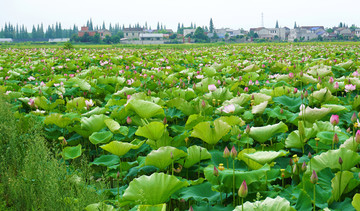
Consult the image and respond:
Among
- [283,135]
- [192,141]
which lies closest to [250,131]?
[283,135]

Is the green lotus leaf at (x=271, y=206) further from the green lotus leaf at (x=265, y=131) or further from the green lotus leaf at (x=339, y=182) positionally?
the green lotus leaf at (x=265, y=131)

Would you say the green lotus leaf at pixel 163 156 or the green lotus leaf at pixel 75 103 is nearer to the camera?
the green lotus leaf at pixel 163 156

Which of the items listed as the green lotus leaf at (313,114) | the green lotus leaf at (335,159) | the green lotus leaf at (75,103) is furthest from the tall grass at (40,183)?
the green lotus leaf at (313,114)

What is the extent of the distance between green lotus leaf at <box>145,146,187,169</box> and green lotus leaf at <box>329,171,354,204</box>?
0.69 metres

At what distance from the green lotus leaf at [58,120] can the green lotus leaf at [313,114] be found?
1.68m

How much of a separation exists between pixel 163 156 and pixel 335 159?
0.80 meters

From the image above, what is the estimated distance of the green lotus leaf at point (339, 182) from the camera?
127 centimetres

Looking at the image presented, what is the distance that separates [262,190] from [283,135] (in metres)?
0.70

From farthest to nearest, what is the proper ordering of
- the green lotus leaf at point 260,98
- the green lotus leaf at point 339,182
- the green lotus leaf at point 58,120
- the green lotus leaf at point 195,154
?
the green lotus leaf at point 260,98 → the green lotus leaf at point 58,120 → the green lotus leaf at point 195,154 → the green lotus leaf at point 339,182

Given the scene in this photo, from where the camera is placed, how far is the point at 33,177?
1.81m

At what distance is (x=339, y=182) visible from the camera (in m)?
1.26

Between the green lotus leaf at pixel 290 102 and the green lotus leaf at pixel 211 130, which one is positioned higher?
the green lotus leaf at pixel 290 102

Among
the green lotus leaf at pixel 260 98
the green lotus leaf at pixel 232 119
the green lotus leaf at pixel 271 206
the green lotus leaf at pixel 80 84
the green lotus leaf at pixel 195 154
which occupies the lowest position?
the green lotus leaf at pixel 271 206

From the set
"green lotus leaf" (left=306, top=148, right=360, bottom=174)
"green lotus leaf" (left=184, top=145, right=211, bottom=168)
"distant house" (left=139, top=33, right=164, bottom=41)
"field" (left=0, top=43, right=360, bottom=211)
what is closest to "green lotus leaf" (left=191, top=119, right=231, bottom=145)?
"field" (left=0, top=43, right=360, bottom=211)
